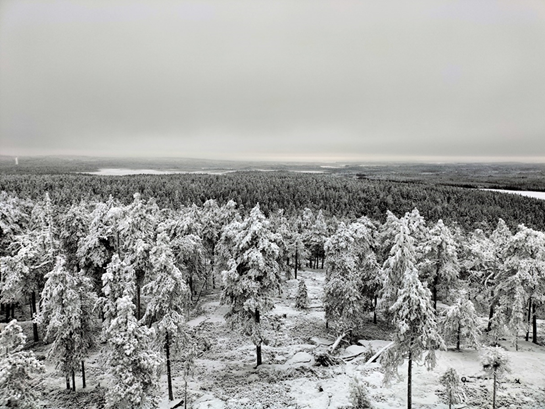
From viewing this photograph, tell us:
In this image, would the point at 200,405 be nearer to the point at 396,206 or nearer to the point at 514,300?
the point at 514,300

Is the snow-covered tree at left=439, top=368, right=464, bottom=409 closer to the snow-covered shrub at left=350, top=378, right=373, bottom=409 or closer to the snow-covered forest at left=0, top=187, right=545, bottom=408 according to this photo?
the snow-covered forest at left=0, top=187, right=545, bottom=408

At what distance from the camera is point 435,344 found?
1719 centimetres

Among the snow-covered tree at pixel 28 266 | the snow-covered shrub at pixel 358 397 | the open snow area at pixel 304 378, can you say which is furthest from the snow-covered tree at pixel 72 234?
the snow-covered shrub at pixel 358 397

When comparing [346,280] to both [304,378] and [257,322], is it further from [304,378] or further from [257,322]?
[257,322]

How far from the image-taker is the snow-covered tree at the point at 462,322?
84.0 ft

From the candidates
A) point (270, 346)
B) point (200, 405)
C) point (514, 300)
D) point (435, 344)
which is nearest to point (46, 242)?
point (200, 405)

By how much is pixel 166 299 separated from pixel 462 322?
74.8 feet

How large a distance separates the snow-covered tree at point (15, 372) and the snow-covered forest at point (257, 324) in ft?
0.17

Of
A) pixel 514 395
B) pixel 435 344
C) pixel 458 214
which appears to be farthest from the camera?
pixel 458 214

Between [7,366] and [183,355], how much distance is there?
9.12 meters

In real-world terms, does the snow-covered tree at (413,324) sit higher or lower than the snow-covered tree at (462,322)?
higher

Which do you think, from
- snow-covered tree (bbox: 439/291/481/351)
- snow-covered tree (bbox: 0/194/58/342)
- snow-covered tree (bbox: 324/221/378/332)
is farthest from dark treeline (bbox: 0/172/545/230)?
snow-covered tree (bbox: 439/291/481/351)

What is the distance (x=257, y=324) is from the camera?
76.3 ft

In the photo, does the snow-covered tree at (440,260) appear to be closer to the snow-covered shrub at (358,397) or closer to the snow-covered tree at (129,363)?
the snow-covered shrub at (358,397)
